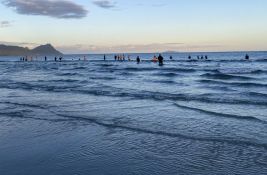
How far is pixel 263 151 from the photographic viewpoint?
30.6 ft

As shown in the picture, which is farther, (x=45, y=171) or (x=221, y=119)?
(x=221, y=119)

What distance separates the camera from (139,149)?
969cm

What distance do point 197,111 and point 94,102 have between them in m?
5.64

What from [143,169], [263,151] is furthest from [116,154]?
[263,151]

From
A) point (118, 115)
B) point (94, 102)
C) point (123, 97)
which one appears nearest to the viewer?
point (118, 115)

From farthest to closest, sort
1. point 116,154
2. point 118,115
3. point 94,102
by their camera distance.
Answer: point 94,102 < point 118,115 < point 116,154

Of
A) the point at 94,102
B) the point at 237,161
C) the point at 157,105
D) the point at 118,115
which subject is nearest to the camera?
the point at 237,161

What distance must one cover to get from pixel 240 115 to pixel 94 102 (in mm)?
7491

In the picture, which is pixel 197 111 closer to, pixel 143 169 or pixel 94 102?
pixel 94 102

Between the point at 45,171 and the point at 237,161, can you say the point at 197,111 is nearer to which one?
the point at 237,161

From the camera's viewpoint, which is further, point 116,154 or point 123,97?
point 123,97

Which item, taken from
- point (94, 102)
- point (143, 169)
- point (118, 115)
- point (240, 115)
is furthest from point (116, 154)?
point (94, 102)

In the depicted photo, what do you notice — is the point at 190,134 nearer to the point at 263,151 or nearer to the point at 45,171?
the point at 263,151

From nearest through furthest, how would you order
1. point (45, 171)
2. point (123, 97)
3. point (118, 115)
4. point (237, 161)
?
1. point (45, 171)
2. point (237, 161)
3. point (118, 115)
4. point (123, 97)
